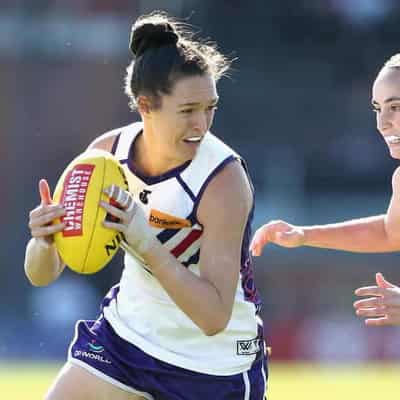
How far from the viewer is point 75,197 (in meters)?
3.66

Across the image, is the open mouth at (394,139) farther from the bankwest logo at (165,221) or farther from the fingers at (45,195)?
the fingers at (45,195)

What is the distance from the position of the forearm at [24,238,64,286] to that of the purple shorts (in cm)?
30

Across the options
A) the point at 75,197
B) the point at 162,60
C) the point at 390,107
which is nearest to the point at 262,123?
the point at 390,107

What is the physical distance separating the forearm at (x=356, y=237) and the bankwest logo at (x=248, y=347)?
2.20 feet

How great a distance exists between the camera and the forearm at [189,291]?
3689 millimetres

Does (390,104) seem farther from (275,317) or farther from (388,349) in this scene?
(275,317)

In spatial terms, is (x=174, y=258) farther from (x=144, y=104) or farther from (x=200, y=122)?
(x=144, y=104)

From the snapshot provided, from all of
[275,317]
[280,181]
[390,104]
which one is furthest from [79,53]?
[390,104]

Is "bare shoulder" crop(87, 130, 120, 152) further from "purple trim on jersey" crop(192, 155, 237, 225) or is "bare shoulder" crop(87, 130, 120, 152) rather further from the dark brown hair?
"purple trim on jersey" crop(192, 155, 237, 225)

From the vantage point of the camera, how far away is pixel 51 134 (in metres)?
15.4

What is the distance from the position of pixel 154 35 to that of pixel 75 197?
0.70 meters

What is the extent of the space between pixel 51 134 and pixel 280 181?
3.11 metres

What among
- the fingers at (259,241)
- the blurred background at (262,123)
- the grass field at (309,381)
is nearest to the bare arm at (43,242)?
the fingers at (259,241)

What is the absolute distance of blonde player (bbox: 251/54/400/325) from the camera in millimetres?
3881
